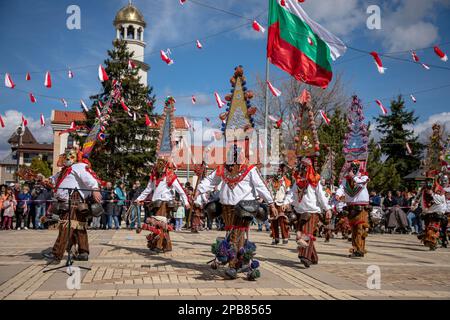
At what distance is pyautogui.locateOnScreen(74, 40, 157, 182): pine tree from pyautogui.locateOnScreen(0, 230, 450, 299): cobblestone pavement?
25.6 meters

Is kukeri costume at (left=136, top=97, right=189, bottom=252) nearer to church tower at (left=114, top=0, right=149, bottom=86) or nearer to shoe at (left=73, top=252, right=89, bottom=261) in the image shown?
shoe at (left=73, top=252, right=89, bottom=261)

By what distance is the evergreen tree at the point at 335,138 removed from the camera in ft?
88.9

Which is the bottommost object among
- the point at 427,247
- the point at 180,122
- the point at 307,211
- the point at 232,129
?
the point at 427,247

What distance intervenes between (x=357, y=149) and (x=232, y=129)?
15.9 feet

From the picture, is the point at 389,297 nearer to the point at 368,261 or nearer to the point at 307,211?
the point at 307,211

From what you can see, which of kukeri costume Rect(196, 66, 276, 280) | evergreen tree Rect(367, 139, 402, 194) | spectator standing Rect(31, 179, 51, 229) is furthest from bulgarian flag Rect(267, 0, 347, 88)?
evergreen tree Rect(367, 139, 402, 194)

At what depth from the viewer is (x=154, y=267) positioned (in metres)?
7.86

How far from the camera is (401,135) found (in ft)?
165

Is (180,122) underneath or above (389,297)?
above

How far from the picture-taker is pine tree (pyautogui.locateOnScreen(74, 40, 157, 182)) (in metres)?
35.5

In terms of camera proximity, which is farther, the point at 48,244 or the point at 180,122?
the point at 180,122

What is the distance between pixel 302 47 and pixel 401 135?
43638mm
